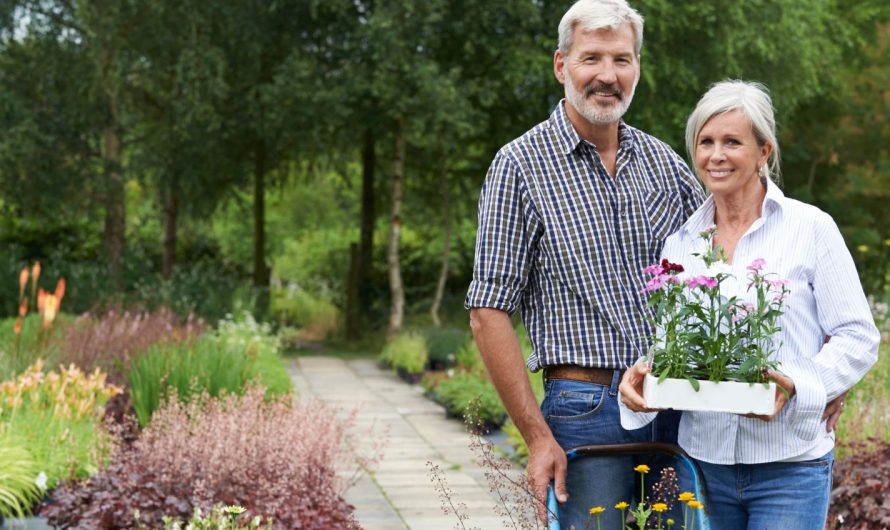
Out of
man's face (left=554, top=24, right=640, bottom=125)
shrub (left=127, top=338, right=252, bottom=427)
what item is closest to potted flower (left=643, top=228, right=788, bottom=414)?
man's face (left=554, top=24, right=640, bottom=125)

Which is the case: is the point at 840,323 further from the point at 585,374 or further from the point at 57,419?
the point at 57,419

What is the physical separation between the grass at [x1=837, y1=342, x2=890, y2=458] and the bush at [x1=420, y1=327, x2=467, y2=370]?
719 centimetres

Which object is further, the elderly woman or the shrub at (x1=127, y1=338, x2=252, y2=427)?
the shrub at (x1=127, y1=338, x2=252, y2=427)

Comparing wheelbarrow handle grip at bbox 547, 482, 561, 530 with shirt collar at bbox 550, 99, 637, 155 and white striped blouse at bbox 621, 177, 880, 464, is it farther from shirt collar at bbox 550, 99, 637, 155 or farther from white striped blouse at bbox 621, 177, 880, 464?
shirt collar at bbox 550, 99, 637, 155

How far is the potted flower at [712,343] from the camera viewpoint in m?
2.36

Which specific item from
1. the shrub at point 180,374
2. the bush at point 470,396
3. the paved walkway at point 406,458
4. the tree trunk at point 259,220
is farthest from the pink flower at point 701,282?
the tree trunk at point 259,220

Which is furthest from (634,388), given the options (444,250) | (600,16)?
(444,250)

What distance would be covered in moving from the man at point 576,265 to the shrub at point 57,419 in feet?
11.4

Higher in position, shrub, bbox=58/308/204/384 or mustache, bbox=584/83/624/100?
mustache, bbox=584/83/624/100

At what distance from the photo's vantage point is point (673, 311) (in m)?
2.41

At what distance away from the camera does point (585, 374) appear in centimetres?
270

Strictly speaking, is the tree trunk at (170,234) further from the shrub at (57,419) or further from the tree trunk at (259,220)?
the shrub at (57,419)

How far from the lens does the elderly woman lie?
8.09ft

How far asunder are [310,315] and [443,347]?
8850 mm
